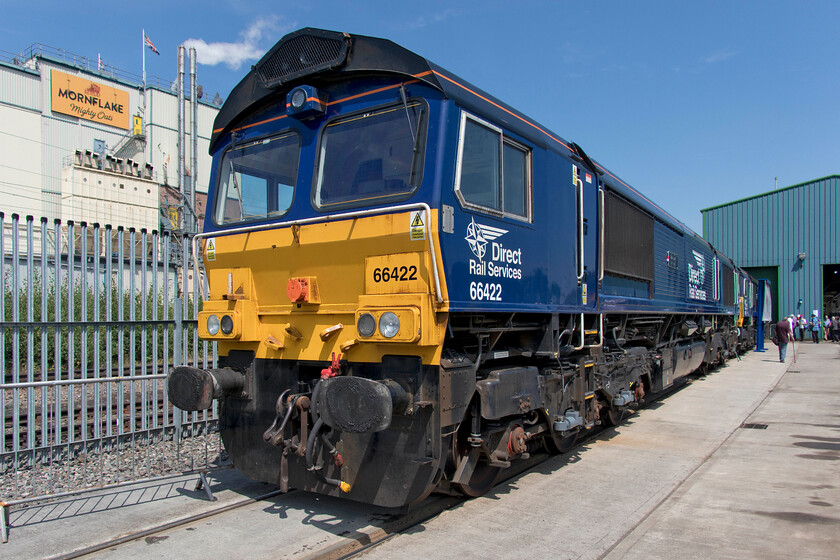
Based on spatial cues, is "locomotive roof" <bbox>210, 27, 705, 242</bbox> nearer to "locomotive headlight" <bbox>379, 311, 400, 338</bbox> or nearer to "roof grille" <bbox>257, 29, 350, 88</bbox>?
"roof grille" <bbox>257, 29, 350, 88</bbox>

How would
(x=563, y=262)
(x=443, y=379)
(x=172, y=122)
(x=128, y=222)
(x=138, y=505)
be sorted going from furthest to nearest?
1. (x=172, y=122)
2. (x=128, y=222)
3. (x=563, y=262)
4. (x=138, y=505)
5. (x=443, y=379)

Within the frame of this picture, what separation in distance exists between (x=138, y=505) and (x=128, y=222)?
34.3 metres

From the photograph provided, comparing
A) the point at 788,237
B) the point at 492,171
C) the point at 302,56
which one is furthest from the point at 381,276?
the point at 788,237

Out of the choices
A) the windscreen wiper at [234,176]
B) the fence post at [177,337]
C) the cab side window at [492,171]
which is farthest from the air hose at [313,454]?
the fence post at [177,337]

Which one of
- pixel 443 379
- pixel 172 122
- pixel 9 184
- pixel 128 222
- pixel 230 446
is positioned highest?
pixel 172 122

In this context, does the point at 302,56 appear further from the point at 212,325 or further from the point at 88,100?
the point at 88,100

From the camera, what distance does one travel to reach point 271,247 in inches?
194

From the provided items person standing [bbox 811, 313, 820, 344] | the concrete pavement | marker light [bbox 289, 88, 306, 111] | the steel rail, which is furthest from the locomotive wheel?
person standing [bbox 811, 313, 820, 344]

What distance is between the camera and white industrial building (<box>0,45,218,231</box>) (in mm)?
36469

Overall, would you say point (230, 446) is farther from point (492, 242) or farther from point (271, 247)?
point (492, 242)

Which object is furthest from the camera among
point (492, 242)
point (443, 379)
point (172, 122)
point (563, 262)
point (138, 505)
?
point (172, 122)

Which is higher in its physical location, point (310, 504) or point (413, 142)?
point (413, 142)

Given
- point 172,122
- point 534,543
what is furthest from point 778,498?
point 172,122

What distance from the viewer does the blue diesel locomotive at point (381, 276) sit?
4.13 metres
